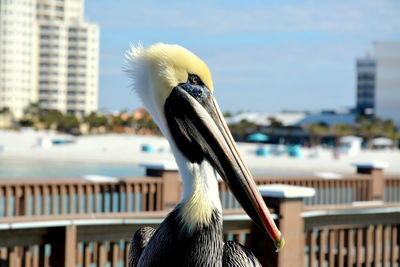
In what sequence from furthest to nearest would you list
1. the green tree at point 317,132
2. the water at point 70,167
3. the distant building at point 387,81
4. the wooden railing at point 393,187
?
the distant building at point 387,81 < the green tree at point 317,132 < the water at point 70,167 < the wooden railing at point 393,187

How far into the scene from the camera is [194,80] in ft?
11.0

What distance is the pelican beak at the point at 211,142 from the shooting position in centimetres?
314

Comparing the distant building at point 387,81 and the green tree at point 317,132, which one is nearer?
the green tree at point 317,132

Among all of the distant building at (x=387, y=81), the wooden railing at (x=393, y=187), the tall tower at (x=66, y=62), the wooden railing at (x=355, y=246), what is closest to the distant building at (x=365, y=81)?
the distant building at (x=387, y=81)

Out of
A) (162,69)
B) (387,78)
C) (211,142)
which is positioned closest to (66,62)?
(387,78)

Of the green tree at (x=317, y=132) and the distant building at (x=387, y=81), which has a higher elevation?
the distant building at (x=387, y=81)

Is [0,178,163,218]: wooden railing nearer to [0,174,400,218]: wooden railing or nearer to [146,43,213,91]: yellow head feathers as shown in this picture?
[0,174,400,218]: wooden railing

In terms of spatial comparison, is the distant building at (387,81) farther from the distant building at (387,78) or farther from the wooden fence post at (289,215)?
the wooden fence post at (289,215)

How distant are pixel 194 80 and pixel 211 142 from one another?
30cm

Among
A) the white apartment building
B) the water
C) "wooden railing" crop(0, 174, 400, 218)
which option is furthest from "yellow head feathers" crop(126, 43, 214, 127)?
the white apartment building

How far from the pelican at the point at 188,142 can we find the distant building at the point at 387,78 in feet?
387

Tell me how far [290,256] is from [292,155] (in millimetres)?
65092

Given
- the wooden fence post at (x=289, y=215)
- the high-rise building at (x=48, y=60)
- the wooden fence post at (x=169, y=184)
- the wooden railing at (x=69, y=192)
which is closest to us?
the wooden fence post at (x=289, y=215)

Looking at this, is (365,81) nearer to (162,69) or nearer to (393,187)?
(393,187)
